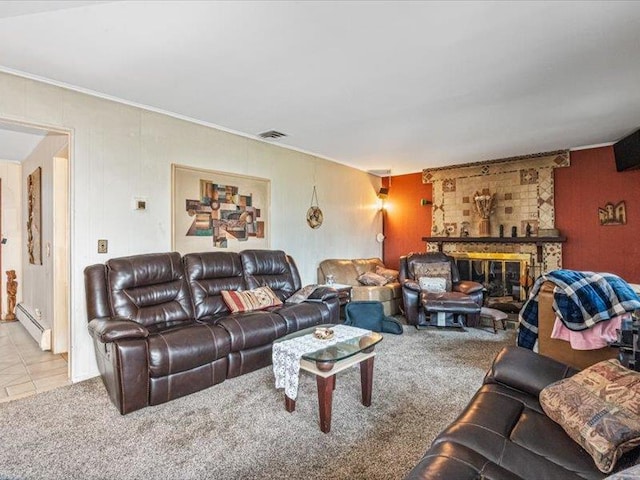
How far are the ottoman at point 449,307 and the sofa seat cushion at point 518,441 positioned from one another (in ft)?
9.23

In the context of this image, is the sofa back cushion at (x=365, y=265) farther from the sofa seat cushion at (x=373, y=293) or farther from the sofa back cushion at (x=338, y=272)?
the sofa seat cushion at (x=373, y=293)

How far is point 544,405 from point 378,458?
891mm

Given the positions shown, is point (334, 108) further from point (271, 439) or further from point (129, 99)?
point (271, 439)

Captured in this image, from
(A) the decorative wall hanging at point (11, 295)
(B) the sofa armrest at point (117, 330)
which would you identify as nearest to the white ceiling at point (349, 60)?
(B) the sofa armrest at point (117, 330)

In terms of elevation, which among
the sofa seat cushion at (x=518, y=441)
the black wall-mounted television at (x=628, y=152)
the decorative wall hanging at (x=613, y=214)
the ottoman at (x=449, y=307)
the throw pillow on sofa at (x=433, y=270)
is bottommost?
the ottoman at (x=449, y=307)

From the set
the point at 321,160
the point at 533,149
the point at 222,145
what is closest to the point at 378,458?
the point at 222,145

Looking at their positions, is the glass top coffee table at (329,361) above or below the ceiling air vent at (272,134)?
below

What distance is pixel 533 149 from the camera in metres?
4.92

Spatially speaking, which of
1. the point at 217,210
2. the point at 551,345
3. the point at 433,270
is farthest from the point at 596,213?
the point at 217,210

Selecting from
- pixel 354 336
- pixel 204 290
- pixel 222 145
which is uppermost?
pixel 222 145

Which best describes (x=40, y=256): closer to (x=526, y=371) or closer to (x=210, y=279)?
(x=210, y=279)

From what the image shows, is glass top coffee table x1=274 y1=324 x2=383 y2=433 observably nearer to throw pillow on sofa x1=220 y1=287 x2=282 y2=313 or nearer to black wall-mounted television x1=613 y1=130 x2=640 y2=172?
throw pillow on sofa x1=220 y1=287 x2=282 y2=313

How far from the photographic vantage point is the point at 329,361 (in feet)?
6.87

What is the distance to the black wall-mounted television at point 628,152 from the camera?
392cm
